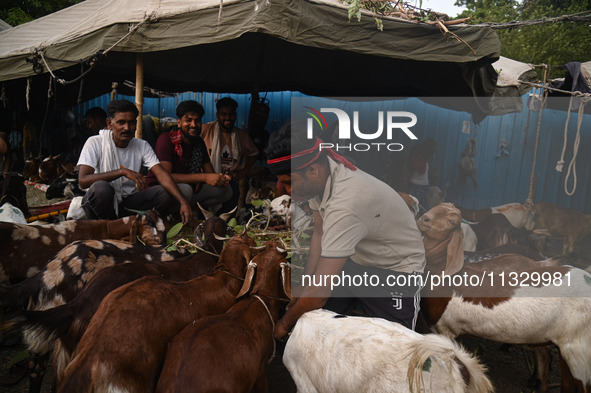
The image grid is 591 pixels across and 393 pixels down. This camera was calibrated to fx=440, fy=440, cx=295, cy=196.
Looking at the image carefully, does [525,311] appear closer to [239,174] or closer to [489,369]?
[489,369]

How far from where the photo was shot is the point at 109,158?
4.89 metres

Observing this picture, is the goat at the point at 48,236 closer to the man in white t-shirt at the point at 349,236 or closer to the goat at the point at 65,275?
the goat at the point at 65,275

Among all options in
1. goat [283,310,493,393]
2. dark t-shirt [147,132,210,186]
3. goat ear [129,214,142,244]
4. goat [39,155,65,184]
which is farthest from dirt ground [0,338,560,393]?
goat [39,155,65,184]

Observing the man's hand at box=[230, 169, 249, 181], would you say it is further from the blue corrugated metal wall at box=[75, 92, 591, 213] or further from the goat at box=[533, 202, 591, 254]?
the blue corrugated metal wall at box=[75, 92, 591, 213]

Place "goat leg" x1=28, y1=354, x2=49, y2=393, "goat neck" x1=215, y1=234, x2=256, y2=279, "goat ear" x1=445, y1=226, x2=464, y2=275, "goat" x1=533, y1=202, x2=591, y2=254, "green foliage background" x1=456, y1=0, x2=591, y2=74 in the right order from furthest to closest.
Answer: "green foliage background" x1=456, y1=0, x2=591, y2=74, "goat" x1=533, y1=202, x2=591, y2=254, "goat ear" x1=445, y1=226, x2=464, y2=275, "goat neck" x1=215, y1=234, x2=256, y2=279, "goat leg" x1=28, y1=354, x2=49, y2=393

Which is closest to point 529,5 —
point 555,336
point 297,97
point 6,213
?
point 297,97

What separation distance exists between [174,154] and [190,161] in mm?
245

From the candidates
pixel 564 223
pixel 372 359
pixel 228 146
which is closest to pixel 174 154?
pixel 228 146

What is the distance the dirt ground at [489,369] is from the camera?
138 inches

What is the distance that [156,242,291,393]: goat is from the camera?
230 cm

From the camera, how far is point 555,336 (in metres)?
3.35

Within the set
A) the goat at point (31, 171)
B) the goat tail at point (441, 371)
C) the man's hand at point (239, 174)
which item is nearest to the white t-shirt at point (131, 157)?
the man's hand at point (239, 174)

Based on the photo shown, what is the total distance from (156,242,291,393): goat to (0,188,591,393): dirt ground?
77 cm

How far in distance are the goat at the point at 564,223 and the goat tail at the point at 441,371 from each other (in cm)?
641
